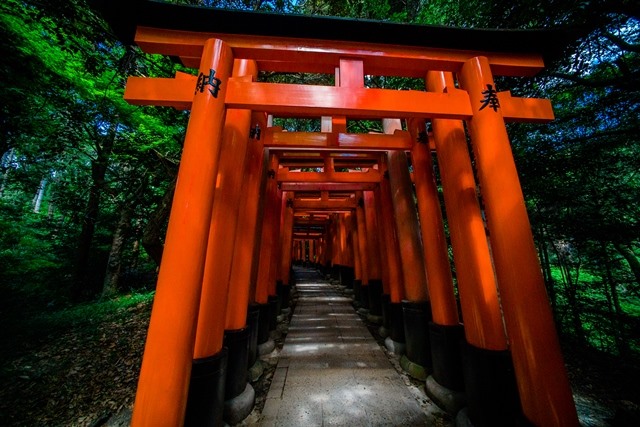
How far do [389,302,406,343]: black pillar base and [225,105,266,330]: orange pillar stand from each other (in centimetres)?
324

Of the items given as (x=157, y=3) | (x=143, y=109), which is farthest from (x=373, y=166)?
(x=143, y=109)

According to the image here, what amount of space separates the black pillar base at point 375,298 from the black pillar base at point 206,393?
5.75 metres

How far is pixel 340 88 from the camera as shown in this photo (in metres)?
2.78

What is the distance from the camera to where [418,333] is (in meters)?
4.17

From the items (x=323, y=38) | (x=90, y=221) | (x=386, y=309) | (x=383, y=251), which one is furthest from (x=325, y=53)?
(x=90, y=221)

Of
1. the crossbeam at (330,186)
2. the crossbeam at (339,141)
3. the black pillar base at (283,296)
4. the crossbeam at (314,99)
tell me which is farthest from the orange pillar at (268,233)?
the crossbeam at (314,99)

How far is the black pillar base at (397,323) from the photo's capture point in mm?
5145

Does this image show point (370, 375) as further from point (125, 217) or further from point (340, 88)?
point (125, 217)

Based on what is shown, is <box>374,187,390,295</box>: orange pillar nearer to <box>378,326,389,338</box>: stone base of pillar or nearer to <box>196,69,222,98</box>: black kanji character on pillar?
<box>378,326,389,338</box>: stone base of pillar

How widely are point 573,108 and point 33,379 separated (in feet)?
38.3

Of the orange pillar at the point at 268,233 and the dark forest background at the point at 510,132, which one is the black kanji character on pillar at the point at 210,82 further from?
the dark forest background at the point at 510,132

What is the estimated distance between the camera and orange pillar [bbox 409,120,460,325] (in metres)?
3.58

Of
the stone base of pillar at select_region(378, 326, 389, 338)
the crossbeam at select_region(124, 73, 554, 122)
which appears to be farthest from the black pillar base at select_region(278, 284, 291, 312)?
the crossbeam at select_region(124, 73, 554, 122)

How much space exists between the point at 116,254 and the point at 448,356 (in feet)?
37.5
